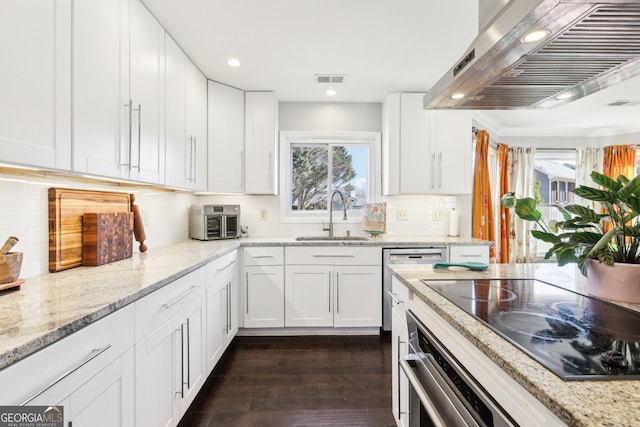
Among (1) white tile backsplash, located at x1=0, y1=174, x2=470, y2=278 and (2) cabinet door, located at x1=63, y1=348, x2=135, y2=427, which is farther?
(1) white tile backsplash, located at x1=0, y1=174, x2=470, y2=278

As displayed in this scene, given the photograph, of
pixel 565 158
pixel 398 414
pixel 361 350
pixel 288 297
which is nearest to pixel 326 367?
pixel 361 350

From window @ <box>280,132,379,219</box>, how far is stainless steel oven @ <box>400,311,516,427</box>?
7.86 ft

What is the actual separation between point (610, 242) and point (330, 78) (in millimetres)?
2408

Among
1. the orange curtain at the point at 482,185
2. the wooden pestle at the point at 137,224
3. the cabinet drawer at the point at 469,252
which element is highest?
the orange curtain at the point at 482,185

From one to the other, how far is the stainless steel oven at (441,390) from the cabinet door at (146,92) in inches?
63.8

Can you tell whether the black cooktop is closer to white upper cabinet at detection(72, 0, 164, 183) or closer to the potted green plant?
the potted green plant

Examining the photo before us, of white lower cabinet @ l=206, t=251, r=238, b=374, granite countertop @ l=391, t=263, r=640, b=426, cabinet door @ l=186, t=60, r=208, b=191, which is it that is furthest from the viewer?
cabinet door @ l=186, t=60, r=208, b=191

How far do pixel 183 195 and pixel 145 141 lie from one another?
1268mm

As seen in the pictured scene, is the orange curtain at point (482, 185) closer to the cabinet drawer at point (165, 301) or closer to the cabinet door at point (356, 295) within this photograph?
the cabinet door at point (356, 295)

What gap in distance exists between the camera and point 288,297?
9.42 feet

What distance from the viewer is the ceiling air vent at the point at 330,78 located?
2.81m

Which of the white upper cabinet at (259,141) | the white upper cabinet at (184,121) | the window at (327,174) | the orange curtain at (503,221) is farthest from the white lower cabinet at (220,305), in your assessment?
the orange curtain at (503,221)

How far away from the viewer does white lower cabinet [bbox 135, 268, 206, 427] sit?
1.25 m

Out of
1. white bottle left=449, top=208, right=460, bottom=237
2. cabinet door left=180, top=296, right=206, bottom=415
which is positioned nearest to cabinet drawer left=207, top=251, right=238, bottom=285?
cabinet door left=180, top=296, right=206, bottom=415
